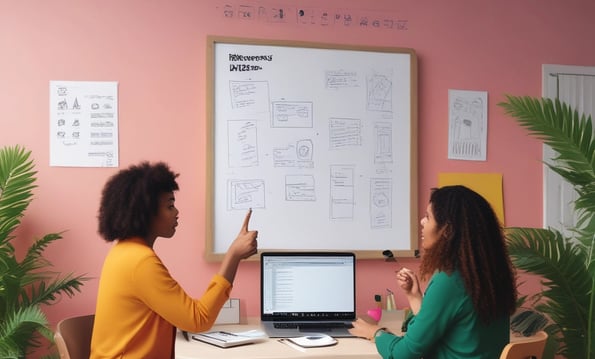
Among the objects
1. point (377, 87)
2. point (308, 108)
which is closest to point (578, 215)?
point (377, 87)

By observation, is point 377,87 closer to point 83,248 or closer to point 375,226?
point 375,226

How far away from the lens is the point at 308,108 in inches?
134

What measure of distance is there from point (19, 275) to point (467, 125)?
242 centimetres

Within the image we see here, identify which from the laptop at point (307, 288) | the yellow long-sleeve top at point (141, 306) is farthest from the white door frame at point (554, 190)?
the yellow long-sleeve top at point (141, 306)

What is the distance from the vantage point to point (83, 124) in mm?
3201

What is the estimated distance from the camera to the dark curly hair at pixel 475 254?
1.91 metres

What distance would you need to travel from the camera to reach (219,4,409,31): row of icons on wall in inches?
132

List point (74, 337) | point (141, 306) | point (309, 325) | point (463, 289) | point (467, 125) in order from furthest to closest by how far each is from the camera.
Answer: point (467, 125)
point (309, 325)
point (74, 337)
point (141, 306)
point (463, 289)

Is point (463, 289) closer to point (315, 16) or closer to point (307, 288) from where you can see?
point (307, 288)

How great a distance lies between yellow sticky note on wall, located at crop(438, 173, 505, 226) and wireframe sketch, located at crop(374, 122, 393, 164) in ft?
1.10

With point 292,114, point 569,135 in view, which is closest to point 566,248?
point 569,135

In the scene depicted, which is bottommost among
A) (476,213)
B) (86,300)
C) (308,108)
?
(86,300)

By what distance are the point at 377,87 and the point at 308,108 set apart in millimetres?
400

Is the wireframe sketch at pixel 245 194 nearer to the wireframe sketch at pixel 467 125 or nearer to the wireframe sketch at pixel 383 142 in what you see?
the wireframe sketch at pixel 383 142
